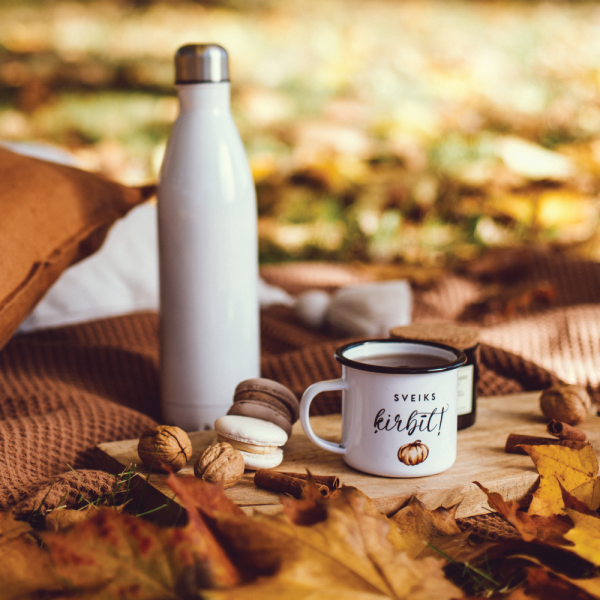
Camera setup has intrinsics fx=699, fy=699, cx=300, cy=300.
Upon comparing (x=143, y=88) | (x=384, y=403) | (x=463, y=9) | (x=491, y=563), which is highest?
(x=463, y=9)

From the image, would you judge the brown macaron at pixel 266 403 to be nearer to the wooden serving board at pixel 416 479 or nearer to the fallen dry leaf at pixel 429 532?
the wooden serving board at pixel 416 479

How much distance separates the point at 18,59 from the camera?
3.27 metres

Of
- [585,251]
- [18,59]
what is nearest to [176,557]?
[585,251]

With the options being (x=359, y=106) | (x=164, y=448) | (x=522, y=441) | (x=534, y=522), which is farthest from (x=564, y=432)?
(x=359, y=106)

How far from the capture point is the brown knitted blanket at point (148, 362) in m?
0.74

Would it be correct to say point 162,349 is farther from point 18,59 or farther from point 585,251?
point 18,59

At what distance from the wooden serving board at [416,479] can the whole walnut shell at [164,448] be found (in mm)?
11

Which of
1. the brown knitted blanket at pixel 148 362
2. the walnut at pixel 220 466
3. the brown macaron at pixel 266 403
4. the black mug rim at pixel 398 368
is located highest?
the black mug rim at pixel 398 368

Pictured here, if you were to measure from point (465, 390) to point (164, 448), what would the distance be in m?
0.32

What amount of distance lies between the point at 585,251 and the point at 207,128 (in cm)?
160

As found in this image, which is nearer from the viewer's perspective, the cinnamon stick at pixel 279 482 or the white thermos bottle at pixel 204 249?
the cinnamon stick at pixel 279 482

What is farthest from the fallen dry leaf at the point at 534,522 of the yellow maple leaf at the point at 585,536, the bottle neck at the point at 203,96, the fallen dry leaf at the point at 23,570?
the bottle neck at the point at 203,96

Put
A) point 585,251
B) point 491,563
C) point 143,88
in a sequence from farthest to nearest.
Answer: point 143,88 → point 585,251 → point 491,563

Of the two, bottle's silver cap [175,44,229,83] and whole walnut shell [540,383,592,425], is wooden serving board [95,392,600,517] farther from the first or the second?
bottle's silver cap [175,44,229,83]
